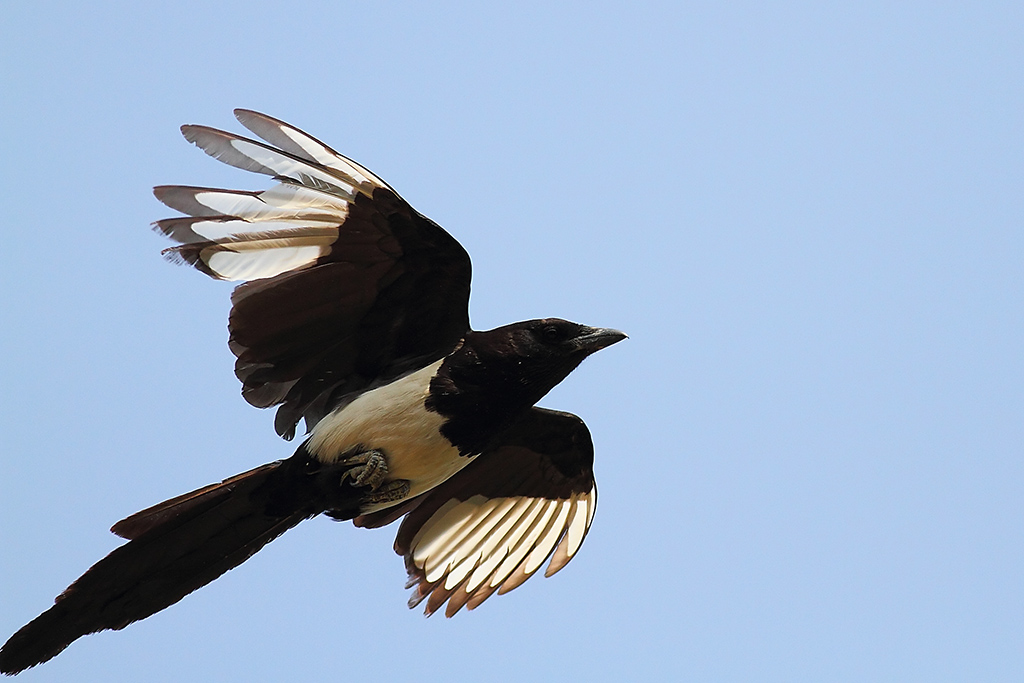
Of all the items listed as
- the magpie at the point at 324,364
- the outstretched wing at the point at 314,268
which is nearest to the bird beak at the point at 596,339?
the magpie at the point at 324,364

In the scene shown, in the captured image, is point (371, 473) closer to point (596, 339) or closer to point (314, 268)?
point (314, 268)

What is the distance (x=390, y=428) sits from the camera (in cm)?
472

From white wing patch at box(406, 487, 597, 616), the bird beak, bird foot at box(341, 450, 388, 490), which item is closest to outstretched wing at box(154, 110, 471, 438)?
bird foot at box(341, 450, 388, 490)

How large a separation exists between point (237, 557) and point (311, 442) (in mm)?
516

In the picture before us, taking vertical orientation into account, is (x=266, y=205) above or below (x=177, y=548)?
above

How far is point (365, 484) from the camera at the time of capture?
15.7ft

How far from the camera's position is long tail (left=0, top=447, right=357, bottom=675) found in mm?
4230

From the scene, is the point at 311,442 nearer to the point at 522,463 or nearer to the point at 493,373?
the point at 493,373

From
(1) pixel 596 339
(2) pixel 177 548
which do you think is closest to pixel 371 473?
(2) pixel 177 548

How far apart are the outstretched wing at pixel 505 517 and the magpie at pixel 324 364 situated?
0.20 ft

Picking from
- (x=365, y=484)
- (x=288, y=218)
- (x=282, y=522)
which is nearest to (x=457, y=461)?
(x=365, y=484)

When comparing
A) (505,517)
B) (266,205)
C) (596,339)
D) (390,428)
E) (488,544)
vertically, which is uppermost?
(266,205)

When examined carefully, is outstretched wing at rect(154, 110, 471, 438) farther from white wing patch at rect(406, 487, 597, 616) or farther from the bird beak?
white wing patch at rect(406, 487, 597, 616)

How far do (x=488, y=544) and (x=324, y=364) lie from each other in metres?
1.27
